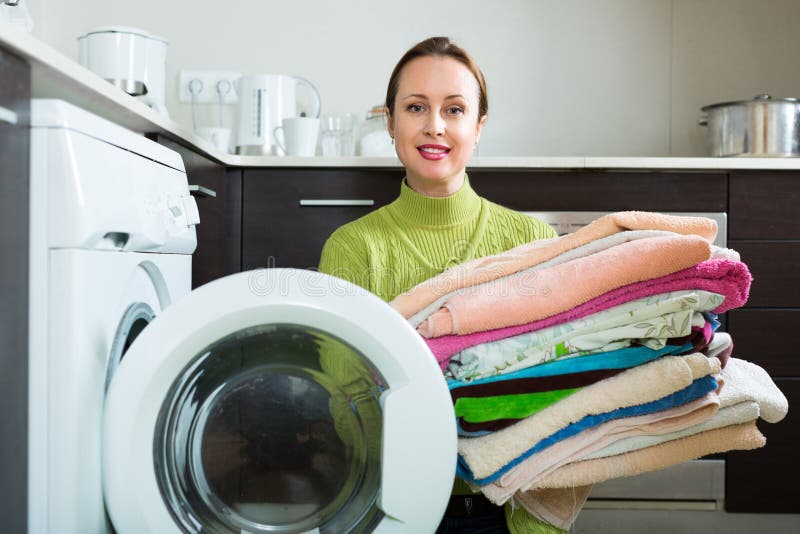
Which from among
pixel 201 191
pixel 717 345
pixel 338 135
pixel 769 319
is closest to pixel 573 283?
pixel 717 345

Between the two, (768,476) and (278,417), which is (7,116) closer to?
(278,417)

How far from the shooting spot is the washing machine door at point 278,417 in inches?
33.9

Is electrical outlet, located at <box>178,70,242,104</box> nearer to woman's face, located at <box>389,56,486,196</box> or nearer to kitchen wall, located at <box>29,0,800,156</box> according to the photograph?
kitchen wall, located at <box>29,0,800,156</box>

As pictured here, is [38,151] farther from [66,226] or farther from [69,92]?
[69,92]

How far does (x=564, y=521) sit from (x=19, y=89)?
33.2 inches

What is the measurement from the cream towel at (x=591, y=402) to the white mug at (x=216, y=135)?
1707mm

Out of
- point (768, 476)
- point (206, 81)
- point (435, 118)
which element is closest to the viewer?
point (435, 118)

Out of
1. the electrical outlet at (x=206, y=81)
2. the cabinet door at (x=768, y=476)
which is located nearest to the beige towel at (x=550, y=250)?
the cabinet door at (x=768, y=476)

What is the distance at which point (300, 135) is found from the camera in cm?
229

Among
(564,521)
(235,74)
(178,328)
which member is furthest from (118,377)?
(235,74)

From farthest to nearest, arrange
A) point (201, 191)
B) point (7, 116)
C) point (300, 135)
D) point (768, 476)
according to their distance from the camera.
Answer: point (300, 135)
point (768, 476)
point (201, 191)
point (7, 116)

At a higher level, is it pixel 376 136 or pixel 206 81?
pixel 206 81

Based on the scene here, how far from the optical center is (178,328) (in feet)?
2.80

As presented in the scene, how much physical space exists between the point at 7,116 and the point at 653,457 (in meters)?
0.84
